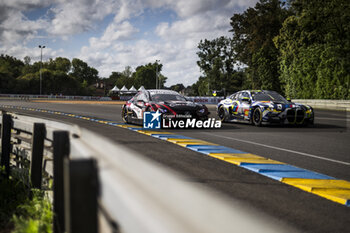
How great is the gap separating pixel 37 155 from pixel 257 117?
11.1 metres

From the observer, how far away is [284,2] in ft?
169

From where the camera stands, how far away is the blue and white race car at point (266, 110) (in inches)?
556

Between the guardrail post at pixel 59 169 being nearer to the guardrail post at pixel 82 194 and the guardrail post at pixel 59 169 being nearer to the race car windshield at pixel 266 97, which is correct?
the guardrail post at pixel 82 194

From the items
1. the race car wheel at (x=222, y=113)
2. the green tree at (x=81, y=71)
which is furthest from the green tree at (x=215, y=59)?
the green tree at (x=81, y=71)

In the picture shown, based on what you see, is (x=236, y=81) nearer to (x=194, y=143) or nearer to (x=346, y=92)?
(x=346, y=92)

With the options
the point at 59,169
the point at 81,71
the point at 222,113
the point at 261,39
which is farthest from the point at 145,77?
the point at 59,169

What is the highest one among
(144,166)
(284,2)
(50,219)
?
(284,2)

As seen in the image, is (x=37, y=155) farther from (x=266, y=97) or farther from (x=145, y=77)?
(x=145, y=77)

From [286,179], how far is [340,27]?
3248 centimetres

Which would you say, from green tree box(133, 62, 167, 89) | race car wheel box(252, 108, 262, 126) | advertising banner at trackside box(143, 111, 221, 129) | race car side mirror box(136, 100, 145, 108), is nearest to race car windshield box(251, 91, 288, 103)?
race car wheel box(252, 108, 262, 126)

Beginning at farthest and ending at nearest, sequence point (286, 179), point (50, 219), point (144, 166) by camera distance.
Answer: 1. point (286, 179)
2. point (50, 219)
3. point (144, 166)

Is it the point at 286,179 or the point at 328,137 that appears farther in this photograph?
the point at 328,137

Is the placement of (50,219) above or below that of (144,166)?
below

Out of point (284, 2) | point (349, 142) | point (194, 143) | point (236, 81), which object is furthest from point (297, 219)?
point (236, 81)
